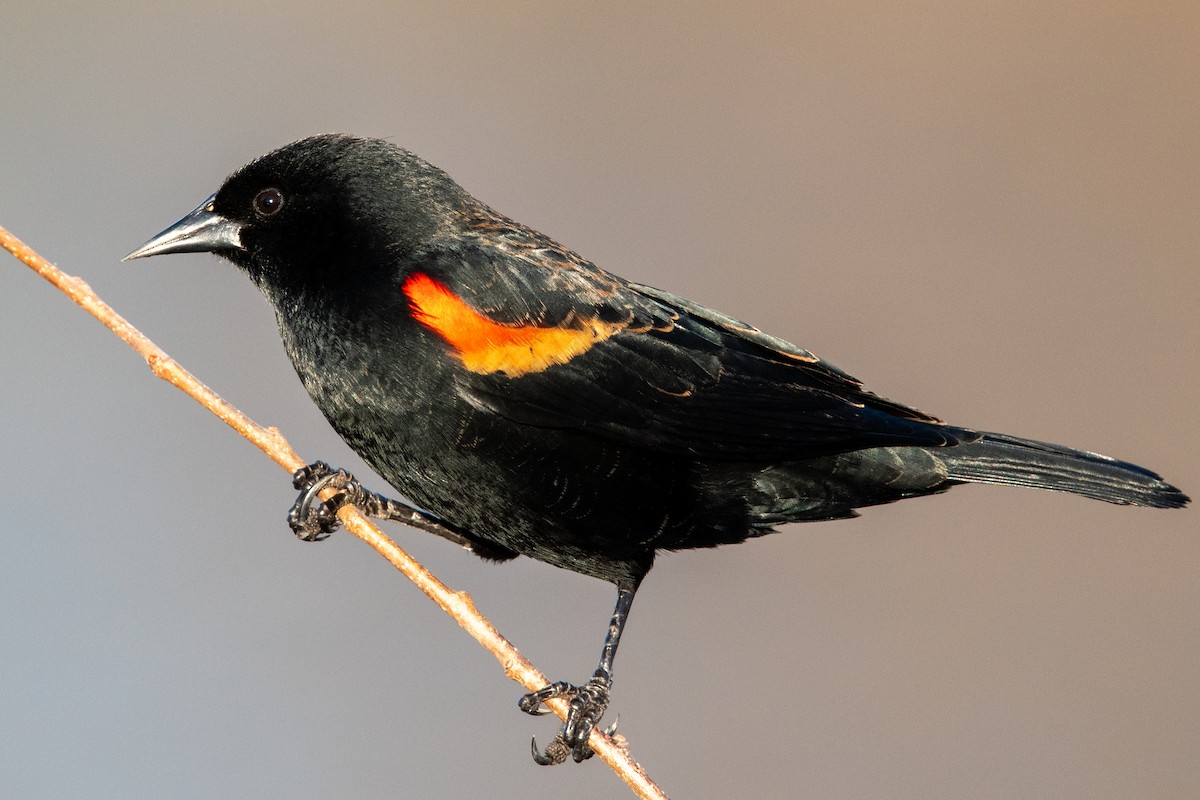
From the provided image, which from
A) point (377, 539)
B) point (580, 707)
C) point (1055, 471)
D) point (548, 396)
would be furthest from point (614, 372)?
point (1055, 471)

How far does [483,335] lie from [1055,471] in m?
1.47

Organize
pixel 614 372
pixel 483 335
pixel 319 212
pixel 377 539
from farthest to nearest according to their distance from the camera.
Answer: pixel 319 212
pixel 614 372
pixel 483 335
pixel 377 539

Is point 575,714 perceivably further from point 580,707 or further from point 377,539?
point 377,539

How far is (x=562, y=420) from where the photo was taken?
295cm

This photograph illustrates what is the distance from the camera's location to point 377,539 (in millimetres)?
2703

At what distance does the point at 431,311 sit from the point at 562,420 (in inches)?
15.9

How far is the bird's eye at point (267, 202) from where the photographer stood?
10.6 ft

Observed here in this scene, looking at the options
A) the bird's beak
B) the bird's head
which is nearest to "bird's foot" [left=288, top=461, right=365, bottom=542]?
the bird's head

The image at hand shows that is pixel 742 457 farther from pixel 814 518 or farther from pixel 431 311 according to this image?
pixel 431 311

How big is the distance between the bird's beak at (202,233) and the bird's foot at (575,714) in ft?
4.63

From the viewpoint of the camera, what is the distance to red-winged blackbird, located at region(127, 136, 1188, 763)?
9.49ft

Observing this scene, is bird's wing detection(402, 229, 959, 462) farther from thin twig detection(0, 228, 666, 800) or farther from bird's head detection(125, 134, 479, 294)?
thin twig detection(0, 228, 666, 800)

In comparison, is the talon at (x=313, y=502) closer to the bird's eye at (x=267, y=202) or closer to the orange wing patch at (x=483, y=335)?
the orange wing patch at (x=483, y=335)

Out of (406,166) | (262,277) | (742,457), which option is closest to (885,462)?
(742,457)
